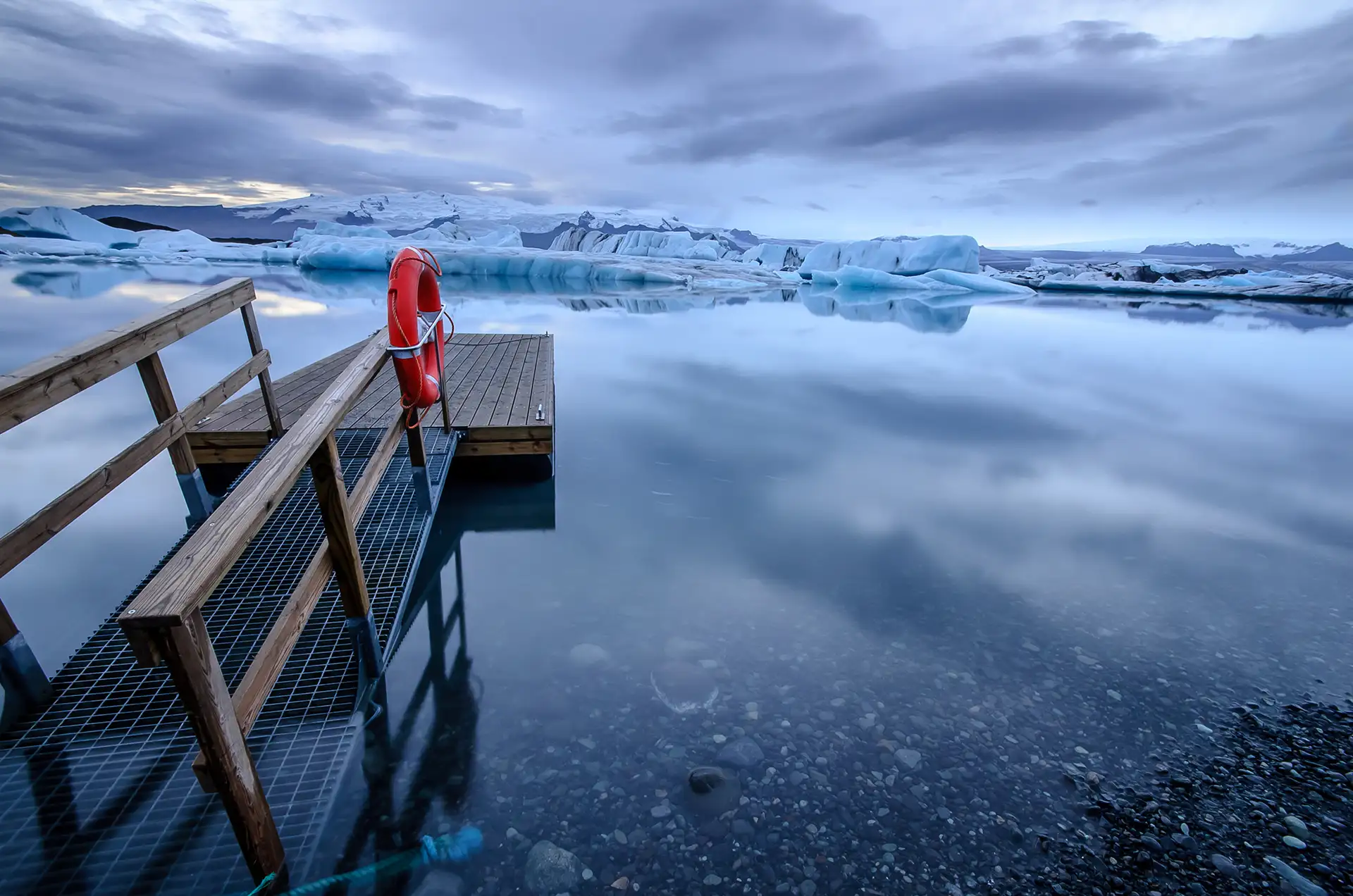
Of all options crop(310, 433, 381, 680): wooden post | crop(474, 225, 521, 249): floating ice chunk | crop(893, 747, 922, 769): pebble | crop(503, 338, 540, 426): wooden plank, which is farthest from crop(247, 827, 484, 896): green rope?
crop(474, 225, 521, 249): floating ice chunk

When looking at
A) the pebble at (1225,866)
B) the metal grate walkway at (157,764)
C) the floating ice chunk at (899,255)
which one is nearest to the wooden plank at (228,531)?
the metal grate walkway at (157,764)

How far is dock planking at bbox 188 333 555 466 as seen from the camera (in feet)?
16.4

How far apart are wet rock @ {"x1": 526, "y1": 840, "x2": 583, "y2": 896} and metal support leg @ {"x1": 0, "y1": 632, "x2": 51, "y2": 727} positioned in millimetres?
2095

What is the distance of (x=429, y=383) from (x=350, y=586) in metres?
1.59

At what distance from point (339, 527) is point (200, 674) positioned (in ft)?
3.51

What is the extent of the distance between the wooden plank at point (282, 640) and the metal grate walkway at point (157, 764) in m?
0.26

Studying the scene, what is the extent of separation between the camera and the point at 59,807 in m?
2.26

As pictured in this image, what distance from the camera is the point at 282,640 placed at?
2.26m

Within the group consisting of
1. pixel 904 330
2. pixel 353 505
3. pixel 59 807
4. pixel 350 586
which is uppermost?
pixel 353 505

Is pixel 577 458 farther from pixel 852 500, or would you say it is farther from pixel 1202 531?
pixel 1202 531

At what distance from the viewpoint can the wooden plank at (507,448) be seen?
547 cm

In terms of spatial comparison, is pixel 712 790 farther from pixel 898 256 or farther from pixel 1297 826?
pixel 898 256

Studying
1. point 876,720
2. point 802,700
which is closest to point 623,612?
point 802,700

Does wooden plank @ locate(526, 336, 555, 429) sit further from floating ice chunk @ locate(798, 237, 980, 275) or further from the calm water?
floating ice chunk @ locate(798, 237, 980, 275)
